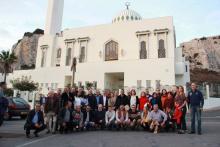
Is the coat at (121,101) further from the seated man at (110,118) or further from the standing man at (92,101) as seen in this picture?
the standing man at (92,101)

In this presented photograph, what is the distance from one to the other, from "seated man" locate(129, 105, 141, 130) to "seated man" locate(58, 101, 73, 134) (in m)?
2.48

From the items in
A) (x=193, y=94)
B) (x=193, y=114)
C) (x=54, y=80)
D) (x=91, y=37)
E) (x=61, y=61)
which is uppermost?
(x=91, y=37)

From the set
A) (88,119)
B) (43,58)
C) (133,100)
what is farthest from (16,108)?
(43,58)

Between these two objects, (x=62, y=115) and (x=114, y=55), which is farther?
(x=114, y=55)

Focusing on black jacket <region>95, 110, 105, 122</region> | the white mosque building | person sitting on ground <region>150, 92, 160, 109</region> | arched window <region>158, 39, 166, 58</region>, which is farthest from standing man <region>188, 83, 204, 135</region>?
arched window <region>158, 39, 166, 58</region>

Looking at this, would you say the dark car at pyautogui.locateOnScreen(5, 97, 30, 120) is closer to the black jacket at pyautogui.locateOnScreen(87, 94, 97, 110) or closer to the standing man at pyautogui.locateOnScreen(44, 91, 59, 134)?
the standing man at pyautogui.locateOnScreen(44, 91, 59, 134)

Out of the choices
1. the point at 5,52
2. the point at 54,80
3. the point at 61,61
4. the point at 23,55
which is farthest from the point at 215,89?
the point at 23,55

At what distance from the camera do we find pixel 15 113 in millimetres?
14359

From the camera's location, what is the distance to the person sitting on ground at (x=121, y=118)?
9.37m

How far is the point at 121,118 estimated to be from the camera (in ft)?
31.0

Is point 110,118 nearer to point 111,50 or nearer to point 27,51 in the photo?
point 111,50

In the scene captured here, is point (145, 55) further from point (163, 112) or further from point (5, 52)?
point (163, 112)

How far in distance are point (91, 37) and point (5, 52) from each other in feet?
48.7

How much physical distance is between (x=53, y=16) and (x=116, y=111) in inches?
1541
